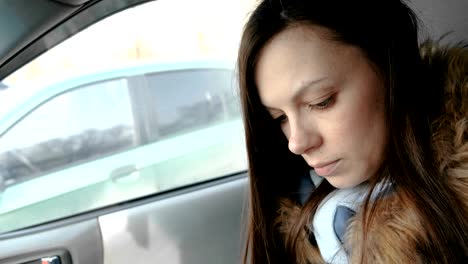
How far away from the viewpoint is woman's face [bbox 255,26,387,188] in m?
1.00

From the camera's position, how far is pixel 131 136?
1.96m

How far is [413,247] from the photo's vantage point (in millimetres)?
944

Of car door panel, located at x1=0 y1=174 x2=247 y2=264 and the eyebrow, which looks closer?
the eyebrow

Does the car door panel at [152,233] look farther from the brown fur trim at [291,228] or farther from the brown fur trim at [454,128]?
the brown fur trim at [454,128]

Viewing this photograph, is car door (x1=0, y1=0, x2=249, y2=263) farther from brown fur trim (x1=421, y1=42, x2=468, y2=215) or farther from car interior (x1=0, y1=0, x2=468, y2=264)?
brown fur trim (x1=421, y1=42, x2=468, y2=215)

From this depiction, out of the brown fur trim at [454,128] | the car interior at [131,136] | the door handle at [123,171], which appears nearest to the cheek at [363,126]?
the brown fur trim at [454,128]

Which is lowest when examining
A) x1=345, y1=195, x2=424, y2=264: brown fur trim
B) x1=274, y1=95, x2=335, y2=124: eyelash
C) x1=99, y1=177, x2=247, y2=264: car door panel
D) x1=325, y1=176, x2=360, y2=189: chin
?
x1=99, y1=177, x2=247, y2=264: car door panel

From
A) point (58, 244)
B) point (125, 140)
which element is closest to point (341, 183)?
point (58, 244)

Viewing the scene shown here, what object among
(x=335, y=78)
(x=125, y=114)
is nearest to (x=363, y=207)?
(x=335, y=78)

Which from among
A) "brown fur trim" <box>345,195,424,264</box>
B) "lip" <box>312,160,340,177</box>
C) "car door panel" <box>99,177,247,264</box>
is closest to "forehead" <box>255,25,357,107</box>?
"lip" <box>312,160,340,177</box>

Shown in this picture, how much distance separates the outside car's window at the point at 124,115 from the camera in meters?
1.66

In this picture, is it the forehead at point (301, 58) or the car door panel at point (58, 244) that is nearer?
the forehead at point (301, 58)

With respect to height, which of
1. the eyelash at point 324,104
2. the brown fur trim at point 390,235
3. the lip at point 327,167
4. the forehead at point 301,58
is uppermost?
the forehead at point 301,58

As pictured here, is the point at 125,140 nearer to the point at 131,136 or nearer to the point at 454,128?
the point at 131,136
